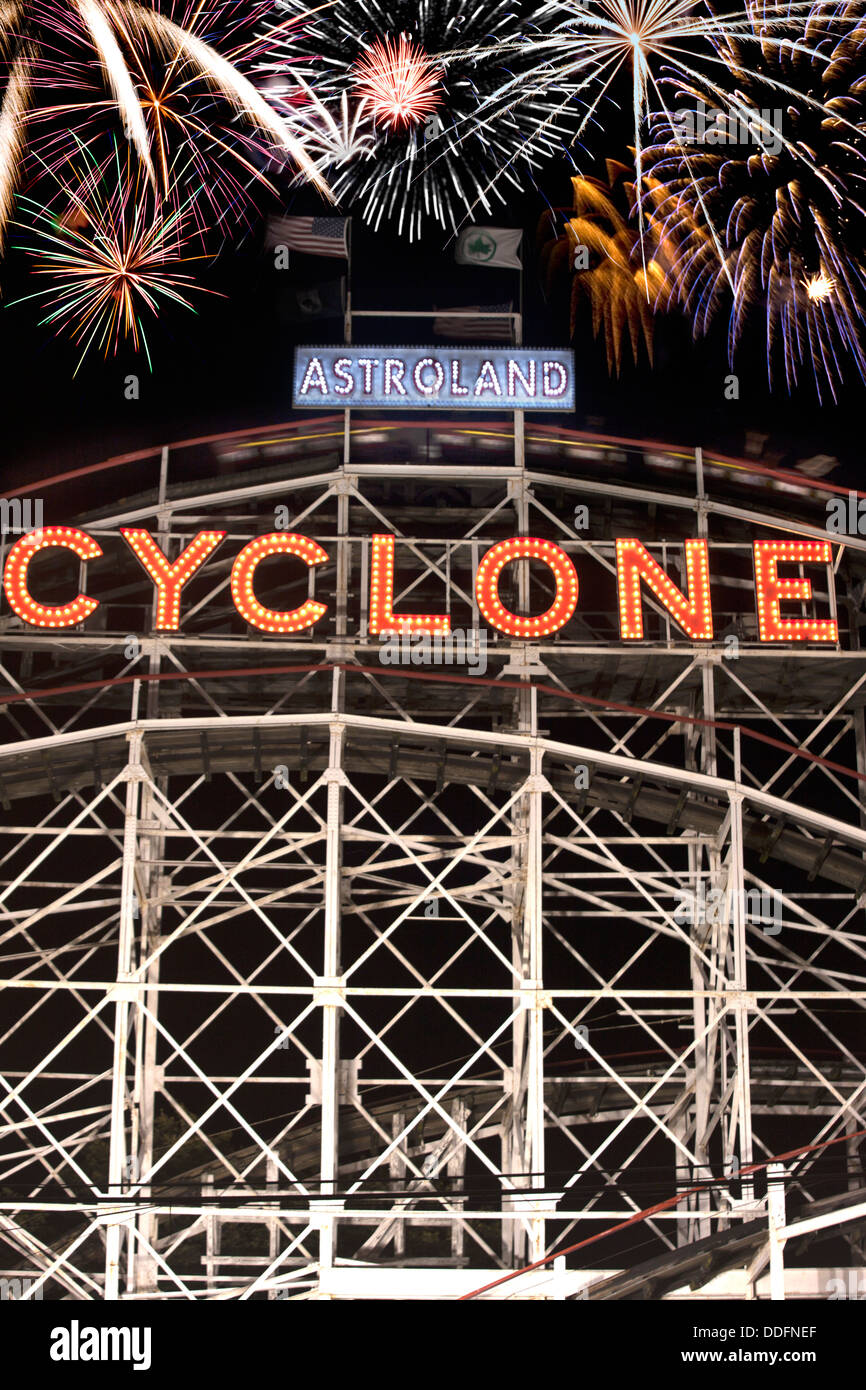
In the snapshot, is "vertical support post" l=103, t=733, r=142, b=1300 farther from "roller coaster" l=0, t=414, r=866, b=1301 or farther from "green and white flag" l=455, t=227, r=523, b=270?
"green and white flag" l=455, t=227, r=523, b=270

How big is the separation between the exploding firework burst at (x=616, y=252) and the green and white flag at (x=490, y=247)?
1015 mm

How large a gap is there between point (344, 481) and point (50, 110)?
23.6ft

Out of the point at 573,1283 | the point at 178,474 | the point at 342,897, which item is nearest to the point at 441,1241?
the point at 342,897

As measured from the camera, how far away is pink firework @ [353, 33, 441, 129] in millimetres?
24266

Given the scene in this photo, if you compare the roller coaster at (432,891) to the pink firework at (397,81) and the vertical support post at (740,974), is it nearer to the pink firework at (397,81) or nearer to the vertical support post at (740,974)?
the vertical support post at (740,974)

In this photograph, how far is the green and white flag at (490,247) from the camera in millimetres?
28906

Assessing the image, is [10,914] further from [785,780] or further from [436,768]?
[785,780]

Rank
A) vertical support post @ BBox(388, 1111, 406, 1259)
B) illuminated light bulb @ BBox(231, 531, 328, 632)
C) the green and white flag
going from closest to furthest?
illuminated light bulb @ BBox(231, 531, 328, 632)
vertical support post @ BBox(388, 1111, 406, 1259)
the green and white flag

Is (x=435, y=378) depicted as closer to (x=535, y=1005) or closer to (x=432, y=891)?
(x=432, y=891)

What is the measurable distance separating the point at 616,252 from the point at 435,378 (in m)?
3.59

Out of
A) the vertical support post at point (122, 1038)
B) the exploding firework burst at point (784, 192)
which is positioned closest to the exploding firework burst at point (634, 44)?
the exploding firework burst at point (784, 192)

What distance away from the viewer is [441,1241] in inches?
1385

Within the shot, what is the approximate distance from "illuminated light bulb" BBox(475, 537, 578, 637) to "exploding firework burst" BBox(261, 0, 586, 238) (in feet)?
17.2

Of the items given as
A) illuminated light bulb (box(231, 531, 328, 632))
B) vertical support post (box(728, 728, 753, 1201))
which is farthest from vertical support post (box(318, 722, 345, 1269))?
vertical support post (box(728, 728, 753, 1201))
